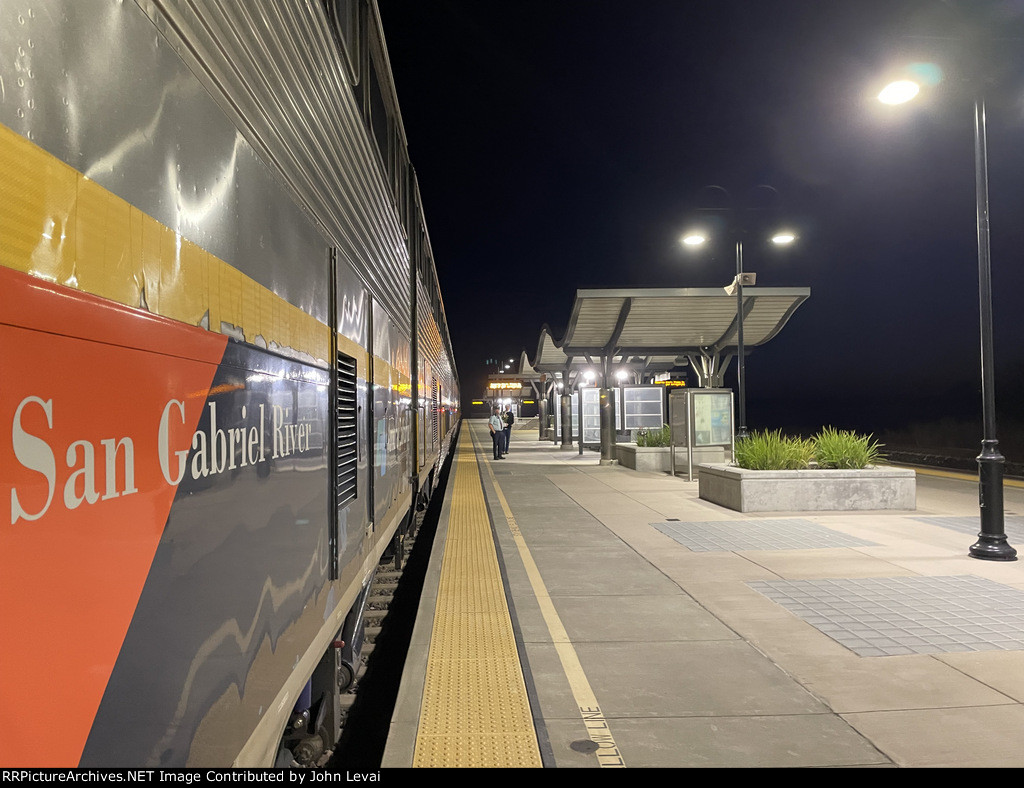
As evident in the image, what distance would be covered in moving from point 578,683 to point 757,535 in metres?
5.84

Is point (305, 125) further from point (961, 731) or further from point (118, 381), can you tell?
point (961, 731)

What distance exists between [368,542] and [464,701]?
1.24 meters

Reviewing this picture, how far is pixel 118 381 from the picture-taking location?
1.40 m

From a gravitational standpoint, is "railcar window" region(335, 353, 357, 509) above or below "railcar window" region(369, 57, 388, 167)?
below

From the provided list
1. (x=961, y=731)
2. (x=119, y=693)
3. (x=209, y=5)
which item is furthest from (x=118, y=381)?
(x=961, y=731)

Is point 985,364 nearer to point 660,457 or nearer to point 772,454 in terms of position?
point 772,454

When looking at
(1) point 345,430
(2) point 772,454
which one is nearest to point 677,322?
(2) point 772,454

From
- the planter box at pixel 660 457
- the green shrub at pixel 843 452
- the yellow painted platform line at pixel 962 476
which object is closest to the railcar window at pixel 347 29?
the green shrub at pixel 843 452

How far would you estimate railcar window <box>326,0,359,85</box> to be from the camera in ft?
12.6

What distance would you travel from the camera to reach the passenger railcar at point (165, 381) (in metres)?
1.16

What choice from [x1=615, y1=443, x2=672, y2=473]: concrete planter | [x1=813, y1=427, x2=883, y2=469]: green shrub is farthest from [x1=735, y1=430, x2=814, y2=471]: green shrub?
[x1=615, y1=443, x2=672, y2=473]: concrete planter

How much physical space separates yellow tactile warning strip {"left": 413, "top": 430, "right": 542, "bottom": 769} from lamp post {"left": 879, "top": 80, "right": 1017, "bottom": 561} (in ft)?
18.2

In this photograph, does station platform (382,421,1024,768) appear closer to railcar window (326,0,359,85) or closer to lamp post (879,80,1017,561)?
lamp post (879,80,1017,561)

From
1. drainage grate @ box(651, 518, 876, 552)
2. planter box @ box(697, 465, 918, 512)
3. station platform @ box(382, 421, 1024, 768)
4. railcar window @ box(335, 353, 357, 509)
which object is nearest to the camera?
station platform @ box(382, 421, 1024, 768)
